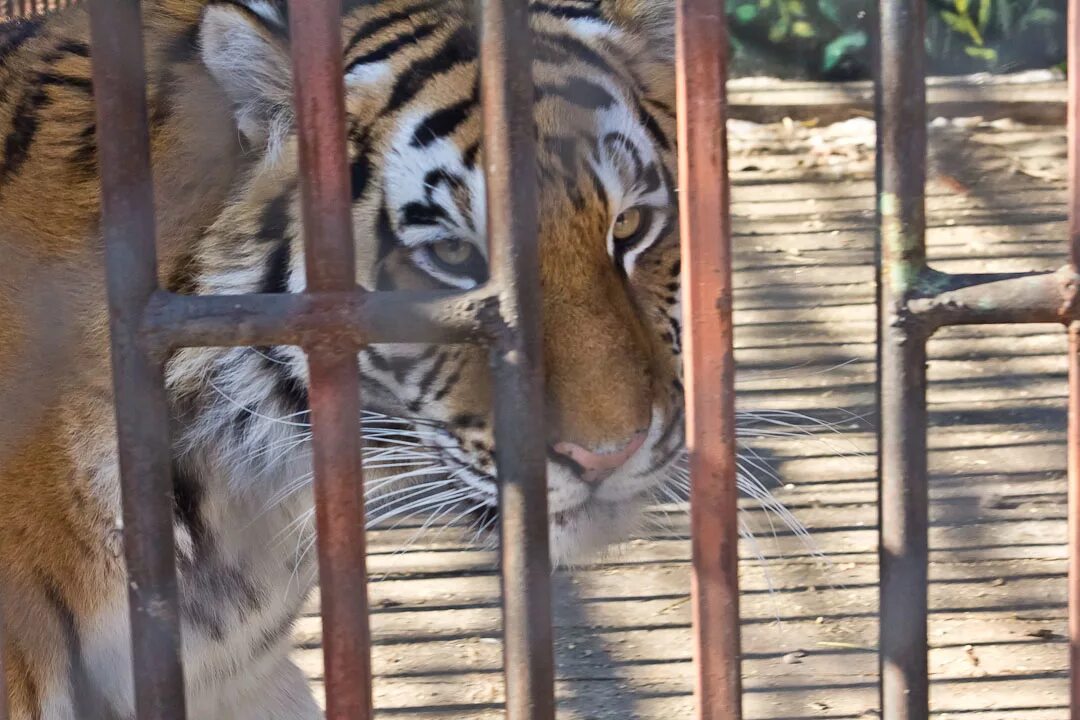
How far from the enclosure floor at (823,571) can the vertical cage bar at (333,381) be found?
27.7 inches

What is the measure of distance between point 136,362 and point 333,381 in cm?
13

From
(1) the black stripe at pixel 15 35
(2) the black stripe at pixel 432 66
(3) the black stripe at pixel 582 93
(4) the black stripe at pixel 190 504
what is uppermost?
(1) the black stripe at pixel 15 35

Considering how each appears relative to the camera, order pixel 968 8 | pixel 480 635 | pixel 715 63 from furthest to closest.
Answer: pixel 968 8
pixel 480 635
pixel 715 63

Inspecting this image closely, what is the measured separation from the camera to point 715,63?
0.81 meters

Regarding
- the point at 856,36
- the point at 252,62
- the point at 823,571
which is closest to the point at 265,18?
the point at 252,62

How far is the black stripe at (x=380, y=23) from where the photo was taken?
5.07ft

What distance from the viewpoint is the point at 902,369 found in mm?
857

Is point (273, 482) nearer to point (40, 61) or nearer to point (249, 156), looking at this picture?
point (249, 156)

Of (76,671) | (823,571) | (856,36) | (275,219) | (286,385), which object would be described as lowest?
(823,571)

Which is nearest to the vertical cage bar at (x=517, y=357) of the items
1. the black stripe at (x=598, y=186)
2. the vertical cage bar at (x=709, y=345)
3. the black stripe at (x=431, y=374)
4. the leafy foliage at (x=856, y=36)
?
the vertical cage bar at (x=709, y=345)

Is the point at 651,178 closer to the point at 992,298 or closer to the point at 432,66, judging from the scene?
the point at 432,66

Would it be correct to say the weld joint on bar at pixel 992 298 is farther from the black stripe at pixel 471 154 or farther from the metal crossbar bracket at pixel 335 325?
the black stripe at pixel 471 154

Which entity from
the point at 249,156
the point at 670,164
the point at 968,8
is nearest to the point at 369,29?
the point at 249,156

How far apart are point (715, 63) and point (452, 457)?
77 cm
